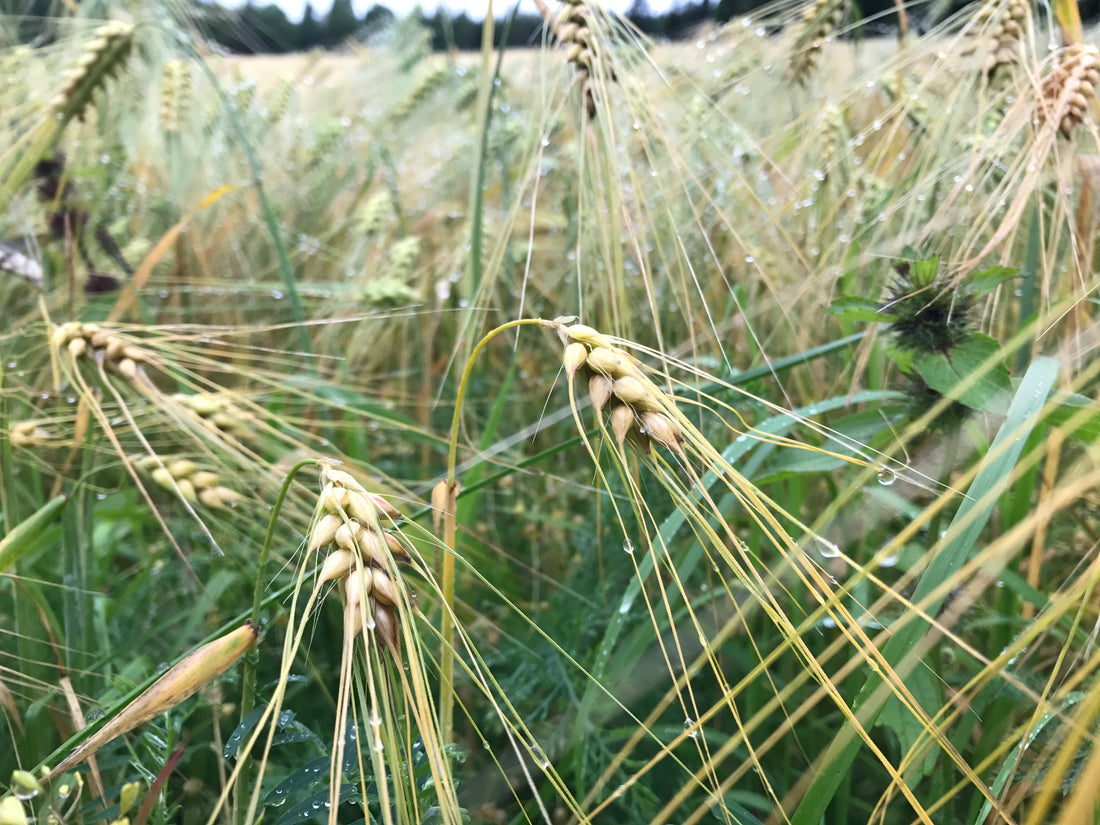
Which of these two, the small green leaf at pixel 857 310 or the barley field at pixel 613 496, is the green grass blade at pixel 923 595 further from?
the small green leaf at pixel 857 310

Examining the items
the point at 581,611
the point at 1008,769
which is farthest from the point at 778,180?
the point at 1008,769

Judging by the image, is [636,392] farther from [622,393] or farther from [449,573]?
[449,573]

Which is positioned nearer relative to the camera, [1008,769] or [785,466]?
[1008,769]

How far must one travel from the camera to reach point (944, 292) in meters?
0.64

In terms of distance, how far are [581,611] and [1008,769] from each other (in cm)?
44

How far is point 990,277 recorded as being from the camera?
2.05 feet

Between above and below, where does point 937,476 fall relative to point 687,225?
below

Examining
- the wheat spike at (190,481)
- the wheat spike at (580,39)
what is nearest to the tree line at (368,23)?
the wheat spike at (580,39)

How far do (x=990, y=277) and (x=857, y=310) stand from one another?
11 centimetres

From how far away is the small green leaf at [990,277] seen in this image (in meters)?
0.61

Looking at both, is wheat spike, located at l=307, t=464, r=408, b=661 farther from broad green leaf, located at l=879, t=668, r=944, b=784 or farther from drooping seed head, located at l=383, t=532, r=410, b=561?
broad green leaf, located at l=879, t=668, r=944, b=784

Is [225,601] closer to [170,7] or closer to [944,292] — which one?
[944,292]

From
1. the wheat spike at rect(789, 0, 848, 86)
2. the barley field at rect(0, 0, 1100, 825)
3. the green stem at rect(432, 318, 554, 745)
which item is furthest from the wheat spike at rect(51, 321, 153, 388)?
the wheat spike at rect(789, 0, 848, 86)

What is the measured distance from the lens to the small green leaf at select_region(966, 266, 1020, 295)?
61 cm
